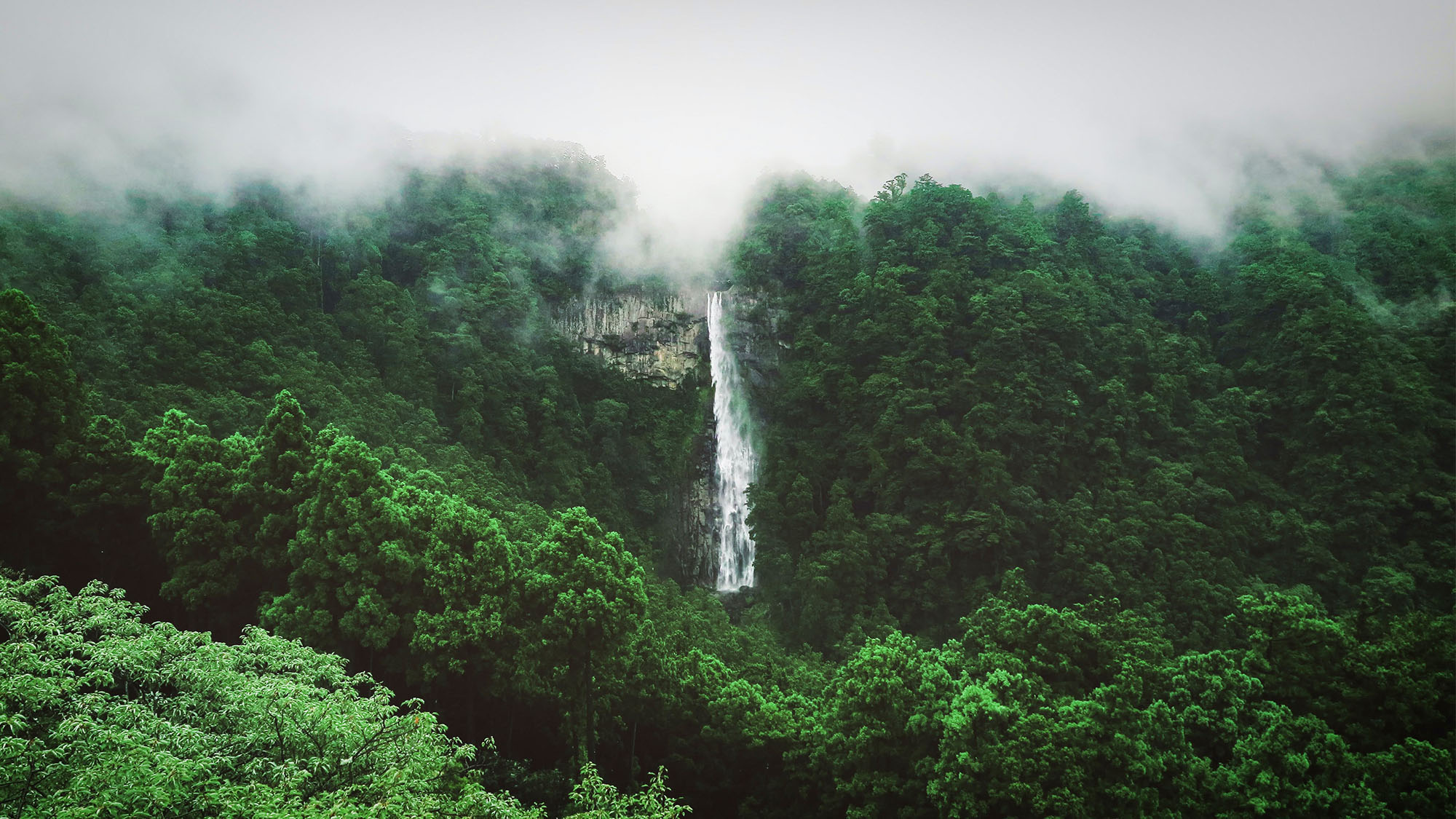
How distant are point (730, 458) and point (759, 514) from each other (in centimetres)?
617

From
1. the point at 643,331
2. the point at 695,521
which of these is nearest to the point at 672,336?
the point at 643,331

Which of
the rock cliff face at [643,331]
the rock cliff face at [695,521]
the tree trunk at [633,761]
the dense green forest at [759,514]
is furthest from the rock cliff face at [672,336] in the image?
A: the tree trunk at [633,761]

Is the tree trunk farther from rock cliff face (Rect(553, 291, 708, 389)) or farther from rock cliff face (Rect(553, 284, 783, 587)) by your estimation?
rock cliff face (Rect(553, 291, 708, 389))

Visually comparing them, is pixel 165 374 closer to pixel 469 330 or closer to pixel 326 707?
pixel 469 330

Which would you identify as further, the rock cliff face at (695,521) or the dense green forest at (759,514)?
the rock cliff face at (695,521)

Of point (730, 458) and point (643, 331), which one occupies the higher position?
point (643, 331)

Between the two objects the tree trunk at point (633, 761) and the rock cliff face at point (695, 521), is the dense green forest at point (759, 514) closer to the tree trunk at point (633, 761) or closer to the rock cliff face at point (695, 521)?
the tree trunk at point (633, 761)

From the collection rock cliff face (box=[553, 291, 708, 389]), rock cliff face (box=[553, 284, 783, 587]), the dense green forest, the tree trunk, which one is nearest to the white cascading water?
rock cliff face (box=[553, 284, 783, 587])

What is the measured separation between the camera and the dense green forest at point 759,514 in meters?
14.6

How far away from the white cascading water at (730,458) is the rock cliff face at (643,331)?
910 millimetres

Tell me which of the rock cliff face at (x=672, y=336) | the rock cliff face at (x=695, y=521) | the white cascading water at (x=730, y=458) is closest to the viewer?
the white cascading water at (x=730, y=458)

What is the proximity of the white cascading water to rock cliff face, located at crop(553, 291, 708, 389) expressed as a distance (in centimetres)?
91

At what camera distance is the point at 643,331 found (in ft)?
163

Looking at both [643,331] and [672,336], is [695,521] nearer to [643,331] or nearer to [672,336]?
[672,336]
